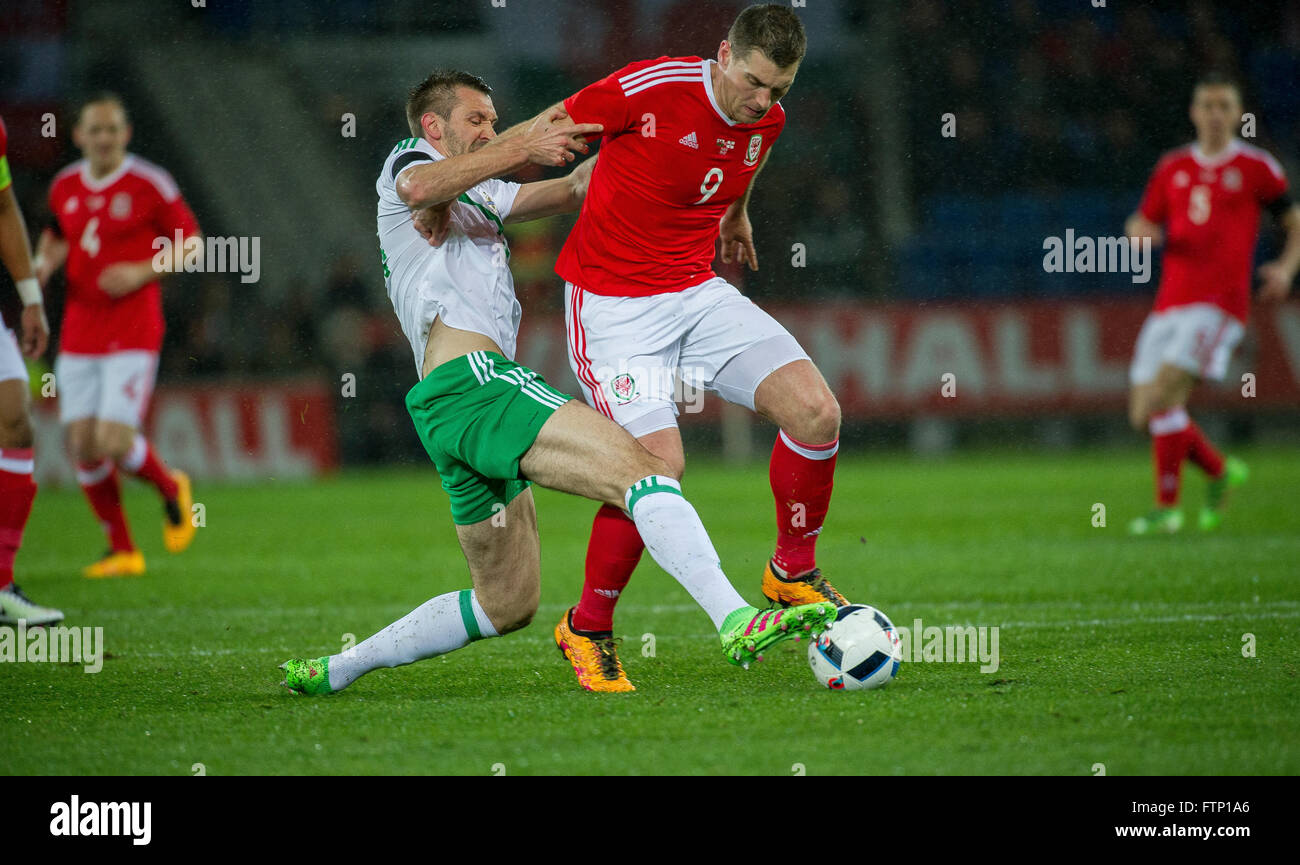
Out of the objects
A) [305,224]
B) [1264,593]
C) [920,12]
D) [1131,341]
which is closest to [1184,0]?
[920,12]

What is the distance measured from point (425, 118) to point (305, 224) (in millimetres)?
14588

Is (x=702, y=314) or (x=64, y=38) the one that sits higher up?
(x=64, y=38)

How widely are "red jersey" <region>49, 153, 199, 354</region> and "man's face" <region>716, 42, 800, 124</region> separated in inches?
180

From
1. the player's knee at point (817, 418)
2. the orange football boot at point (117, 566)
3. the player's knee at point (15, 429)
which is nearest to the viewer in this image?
the player's knee at point (817, 418)

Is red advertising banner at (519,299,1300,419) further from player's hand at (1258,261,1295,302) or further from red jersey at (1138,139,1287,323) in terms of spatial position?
player's hand at (1258,261,1295,302)

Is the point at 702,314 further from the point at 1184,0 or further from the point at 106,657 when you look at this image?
the point at 1184,0

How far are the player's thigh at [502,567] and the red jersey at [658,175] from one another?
1050mm

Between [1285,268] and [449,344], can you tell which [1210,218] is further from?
[449,344]

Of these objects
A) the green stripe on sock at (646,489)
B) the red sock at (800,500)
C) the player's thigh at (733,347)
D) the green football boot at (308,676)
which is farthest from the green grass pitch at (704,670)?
the player's thigh at (733,347)

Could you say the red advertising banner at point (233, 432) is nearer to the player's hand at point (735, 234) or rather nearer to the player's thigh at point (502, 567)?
the player's hand at point (735, 234)

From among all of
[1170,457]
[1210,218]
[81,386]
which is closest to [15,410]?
[81,386]

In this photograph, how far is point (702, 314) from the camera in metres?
4.93

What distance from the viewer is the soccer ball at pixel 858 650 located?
3.91 metres

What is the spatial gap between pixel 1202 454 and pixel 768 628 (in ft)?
20.6
